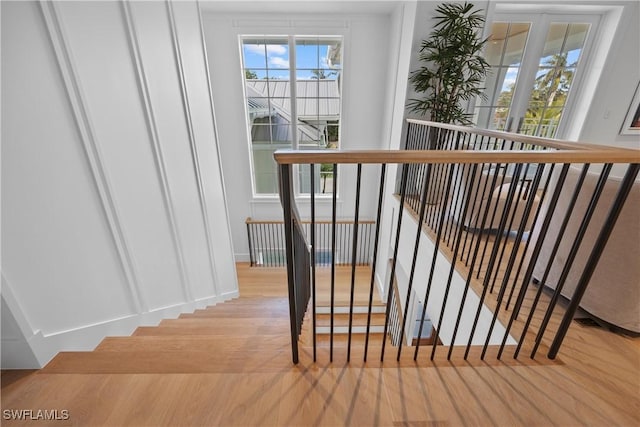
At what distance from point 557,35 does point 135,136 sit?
4.72 metres

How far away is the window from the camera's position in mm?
3818

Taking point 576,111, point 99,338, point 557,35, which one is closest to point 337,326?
point 99,338

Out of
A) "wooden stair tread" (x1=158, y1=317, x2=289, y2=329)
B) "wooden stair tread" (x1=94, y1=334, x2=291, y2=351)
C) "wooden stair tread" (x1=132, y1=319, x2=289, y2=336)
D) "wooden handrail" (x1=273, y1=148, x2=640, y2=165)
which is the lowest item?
"wooden stair tread" (x1=158, y1=317, x2=289, y2=329)

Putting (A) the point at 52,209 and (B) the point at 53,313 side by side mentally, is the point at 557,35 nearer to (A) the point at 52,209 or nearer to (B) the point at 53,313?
(A) the point at 52,209

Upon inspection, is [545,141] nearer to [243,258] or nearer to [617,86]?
[617,86]

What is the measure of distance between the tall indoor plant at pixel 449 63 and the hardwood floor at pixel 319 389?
2.45m

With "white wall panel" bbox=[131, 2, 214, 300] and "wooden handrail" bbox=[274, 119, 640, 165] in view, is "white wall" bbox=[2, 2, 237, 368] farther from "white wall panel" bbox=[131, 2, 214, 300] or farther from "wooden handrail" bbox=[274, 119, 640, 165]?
"wooden handrail" bbox=[274, 119, 640, 165]

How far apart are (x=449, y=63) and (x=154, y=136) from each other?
2.84 meters

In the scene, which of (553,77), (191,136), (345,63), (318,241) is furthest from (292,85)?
(553,77)

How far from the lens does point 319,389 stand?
105 centimetres

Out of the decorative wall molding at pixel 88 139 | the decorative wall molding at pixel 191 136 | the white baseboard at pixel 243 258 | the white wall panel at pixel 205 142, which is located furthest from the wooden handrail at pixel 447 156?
the white baseboard at pixel 243 258

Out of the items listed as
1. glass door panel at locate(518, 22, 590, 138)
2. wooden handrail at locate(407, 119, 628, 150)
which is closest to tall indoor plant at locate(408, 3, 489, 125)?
glass door panel at locate(518, 22, 590, 138)

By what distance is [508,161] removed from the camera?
2.84 ft

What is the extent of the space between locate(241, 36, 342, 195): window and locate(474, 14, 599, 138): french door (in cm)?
209
